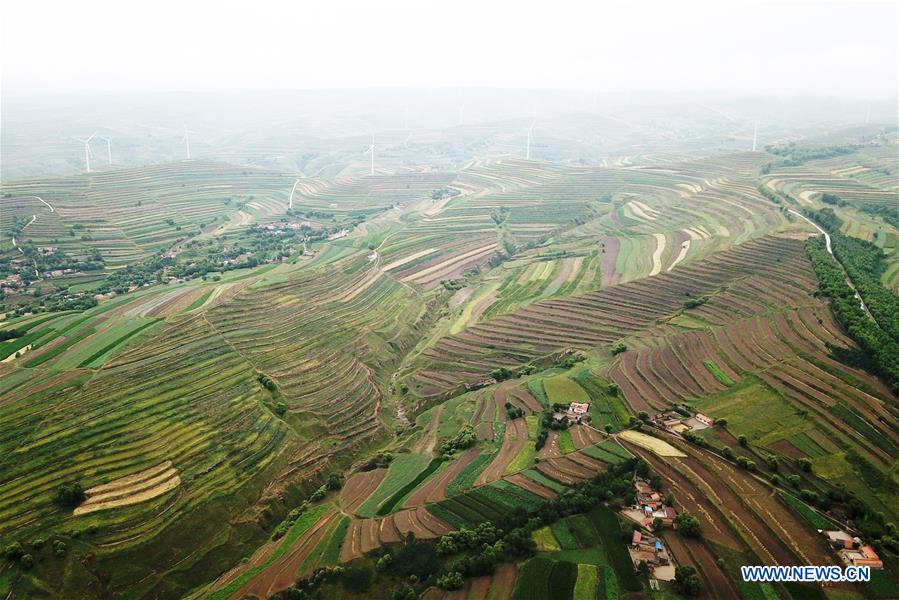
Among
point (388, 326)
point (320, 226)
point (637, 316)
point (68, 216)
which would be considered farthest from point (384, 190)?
point (637, 316)

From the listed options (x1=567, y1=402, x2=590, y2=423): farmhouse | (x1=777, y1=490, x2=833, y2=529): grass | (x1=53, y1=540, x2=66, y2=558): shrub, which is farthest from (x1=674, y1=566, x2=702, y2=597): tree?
(x1=53, y1=540, x2=66, y2=558): shrub

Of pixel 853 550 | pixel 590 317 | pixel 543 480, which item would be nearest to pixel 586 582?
pixel 543 480

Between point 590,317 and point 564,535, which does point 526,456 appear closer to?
point 564,535

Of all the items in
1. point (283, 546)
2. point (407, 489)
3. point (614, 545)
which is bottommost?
point (283, 546)

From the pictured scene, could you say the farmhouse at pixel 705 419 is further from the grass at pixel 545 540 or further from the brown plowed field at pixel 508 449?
the grass at pixel 545 540

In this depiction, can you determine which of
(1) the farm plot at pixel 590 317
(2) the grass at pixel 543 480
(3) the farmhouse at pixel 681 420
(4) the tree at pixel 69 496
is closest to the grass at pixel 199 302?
(1) the farm plot at pixel 590 317
